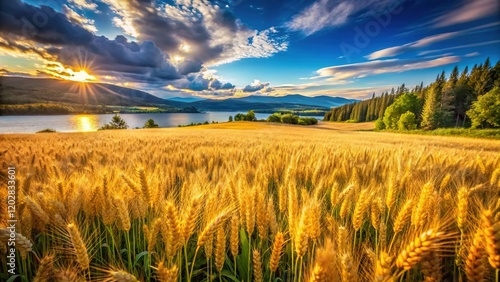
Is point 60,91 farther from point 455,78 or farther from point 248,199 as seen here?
point 455,78

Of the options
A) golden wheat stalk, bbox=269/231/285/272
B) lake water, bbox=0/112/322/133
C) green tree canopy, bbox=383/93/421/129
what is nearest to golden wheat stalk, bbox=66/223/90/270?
golden wheat stalk, bbox=269/231/285/272

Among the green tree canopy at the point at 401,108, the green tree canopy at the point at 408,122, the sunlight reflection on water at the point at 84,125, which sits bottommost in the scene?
the sunlight reflection on water at the point at 84,125

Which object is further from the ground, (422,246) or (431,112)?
(431,112)

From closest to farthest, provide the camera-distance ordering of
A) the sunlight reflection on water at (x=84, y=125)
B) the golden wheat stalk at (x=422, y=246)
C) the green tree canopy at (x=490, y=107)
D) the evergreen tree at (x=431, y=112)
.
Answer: the golden wheat stalk at (x=422, y=246) → the green tree canopy at (x=490, y=107) → the evergreen tree at (x=431, y=112) → the sunlight reflection on water at (x=84, y=125)

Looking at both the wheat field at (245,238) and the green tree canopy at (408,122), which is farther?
the green tree canopy at (408,122)

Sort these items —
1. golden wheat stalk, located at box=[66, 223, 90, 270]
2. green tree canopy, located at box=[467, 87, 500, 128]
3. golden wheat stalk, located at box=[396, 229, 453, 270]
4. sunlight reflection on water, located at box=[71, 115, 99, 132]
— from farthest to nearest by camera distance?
sunlight reflection on water, located at box=[71, 115, 99, 132] < green tree canopy, located at box=[467, 87, 500, 128] < golden wheat stalk, located at box=[66, 223, 90, 270] < golden wheat stalk, located at box=[396, 229, 453, 270]

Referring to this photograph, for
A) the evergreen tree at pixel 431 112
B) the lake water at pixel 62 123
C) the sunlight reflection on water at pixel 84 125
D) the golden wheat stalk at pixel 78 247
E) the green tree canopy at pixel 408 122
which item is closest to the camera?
the golden wheat stalk at pixel 78 247

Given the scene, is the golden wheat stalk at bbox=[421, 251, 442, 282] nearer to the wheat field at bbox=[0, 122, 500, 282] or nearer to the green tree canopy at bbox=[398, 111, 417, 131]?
the wheat field at bbox=[0, 122, 500, 282]

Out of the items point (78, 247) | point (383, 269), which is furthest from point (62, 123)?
point (383, 269)

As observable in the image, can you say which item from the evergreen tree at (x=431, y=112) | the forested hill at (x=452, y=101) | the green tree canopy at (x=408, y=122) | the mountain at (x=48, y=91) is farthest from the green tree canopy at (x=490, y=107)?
the mountain at (x=48, y=91)

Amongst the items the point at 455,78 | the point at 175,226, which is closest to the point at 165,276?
the point at 175,226

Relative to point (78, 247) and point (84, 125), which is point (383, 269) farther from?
point (84, 125)

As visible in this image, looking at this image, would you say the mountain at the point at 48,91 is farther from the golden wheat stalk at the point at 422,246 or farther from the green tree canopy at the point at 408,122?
the green tree canopy at the point at 408,122

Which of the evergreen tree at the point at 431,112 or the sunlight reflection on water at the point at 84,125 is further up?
the evergreen tree at the point at 431,112
